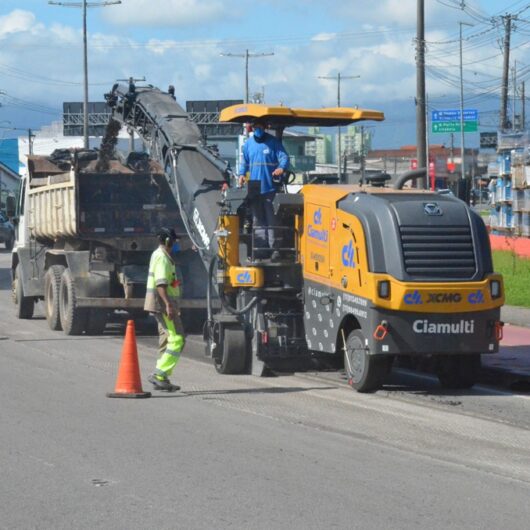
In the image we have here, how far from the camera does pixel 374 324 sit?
13086 mm

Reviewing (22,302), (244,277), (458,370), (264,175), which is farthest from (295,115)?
(22,302)

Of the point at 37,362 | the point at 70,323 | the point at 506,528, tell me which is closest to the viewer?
the point at 506,528

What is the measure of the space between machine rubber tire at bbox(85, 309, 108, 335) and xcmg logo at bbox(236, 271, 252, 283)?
5542 millimetres

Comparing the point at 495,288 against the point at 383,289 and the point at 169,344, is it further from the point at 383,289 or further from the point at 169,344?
the point at 169,344

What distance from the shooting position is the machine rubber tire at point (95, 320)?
20.0m

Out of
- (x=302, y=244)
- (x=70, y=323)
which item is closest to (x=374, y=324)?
(x=302, y=244)

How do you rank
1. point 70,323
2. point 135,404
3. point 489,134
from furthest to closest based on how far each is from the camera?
point 489,134 → point 70,323 → point 135,404

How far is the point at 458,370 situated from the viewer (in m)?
14.2

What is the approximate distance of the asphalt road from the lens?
7.98 metres

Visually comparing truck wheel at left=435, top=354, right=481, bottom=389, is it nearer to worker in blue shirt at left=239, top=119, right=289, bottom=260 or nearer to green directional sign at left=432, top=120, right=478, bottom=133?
worker in blue shirt at left=239, top=119, right=289, bottom=260

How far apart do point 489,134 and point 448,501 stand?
12830 centimetres

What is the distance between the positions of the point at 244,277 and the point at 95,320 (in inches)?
228

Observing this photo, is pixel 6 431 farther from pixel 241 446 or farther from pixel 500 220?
pixel 500 220

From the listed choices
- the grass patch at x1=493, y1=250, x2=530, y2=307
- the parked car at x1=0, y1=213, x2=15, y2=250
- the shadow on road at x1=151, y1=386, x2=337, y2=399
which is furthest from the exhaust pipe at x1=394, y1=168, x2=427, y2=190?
the parked car at x1=0, y1=213, x2=15, y2=250
